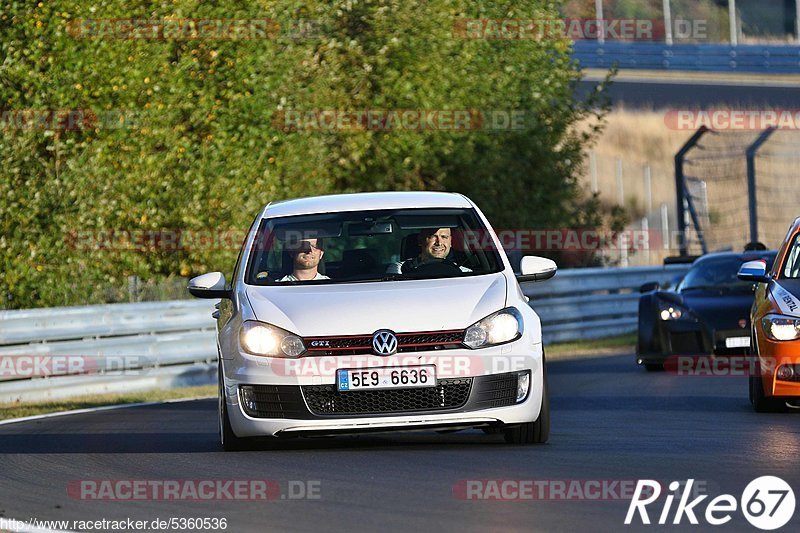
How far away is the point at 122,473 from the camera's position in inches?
370

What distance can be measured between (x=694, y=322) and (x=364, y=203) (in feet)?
24.3

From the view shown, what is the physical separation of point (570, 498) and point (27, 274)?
Result: 1521cm

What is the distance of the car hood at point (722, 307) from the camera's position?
17.5 m

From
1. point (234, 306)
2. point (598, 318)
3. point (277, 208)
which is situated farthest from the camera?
point (598, 318)

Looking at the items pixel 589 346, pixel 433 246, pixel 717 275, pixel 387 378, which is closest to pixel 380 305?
pixel 387 378

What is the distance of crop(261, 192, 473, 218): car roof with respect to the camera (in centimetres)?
1087

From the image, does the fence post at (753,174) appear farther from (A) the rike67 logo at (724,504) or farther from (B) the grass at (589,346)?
(A) the rike67 logo at (724,504)

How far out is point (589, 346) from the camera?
24281mm

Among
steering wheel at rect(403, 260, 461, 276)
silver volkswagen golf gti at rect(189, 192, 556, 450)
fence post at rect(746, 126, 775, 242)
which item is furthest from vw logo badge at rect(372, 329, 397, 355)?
fence post at rect(746, 126, 775, 242)

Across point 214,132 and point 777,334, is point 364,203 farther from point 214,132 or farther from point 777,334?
point 214,132

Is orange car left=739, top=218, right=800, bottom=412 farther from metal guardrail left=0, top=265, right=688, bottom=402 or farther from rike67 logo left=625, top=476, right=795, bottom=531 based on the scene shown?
metal guardrail left=0, top=265, right=688, bottom=402

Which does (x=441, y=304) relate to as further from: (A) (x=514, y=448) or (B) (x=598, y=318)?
(B) (x=598, y=318)

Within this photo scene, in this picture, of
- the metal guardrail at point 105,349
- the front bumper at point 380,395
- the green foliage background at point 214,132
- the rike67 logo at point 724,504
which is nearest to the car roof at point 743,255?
the metal guardrail at point 105,349

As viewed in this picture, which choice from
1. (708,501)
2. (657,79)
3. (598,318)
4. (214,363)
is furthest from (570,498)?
(657,79)
